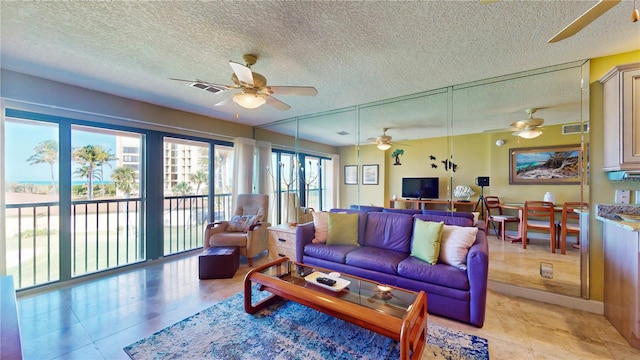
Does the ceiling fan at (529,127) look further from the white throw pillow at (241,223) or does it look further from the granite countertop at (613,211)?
the white throw pillow at (241,223)

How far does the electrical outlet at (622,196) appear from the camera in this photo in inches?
86.6

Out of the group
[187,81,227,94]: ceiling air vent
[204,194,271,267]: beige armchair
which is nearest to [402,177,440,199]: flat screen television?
[204,194,271,267]: beige armchair

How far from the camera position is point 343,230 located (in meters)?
3.12

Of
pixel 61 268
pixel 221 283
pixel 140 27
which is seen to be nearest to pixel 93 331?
pixel 221 283

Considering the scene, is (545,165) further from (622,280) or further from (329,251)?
(329,251)

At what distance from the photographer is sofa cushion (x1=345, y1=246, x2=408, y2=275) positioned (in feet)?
8.19

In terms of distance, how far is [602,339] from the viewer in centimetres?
195

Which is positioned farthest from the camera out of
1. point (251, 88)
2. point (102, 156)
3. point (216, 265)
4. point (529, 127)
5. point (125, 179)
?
point (125, 179)

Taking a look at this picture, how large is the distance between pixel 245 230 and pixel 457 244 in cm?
302

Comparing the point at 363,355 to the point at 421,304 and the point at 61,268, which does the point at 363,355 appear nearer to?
the point at 421,304

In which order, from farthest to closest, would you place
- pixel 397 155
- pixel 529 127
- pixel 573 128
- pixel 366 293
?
pixel 397 155 < pixel 529 127 < pixel 573 128 < pixel 366 293

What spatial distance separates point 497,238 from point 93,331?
443cm

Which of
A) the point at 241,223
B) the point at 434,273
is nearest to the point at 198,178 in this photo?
the point at 241,223

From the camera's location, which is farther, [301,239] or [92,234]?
[92,234]
